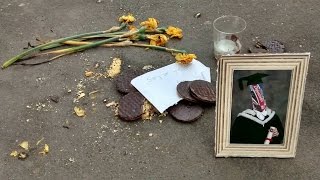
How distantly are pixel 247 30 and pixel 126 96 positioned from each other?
2.58ft

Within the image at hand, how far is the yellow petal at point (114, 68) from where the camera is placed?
90.5 inches

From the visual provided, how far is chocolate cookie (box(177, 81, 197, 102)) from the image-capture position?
2.06 meters

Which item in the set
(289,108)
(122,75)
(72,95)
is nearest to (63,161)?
(72,95)

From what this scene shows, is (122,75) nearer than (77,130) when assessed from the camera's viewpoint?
No

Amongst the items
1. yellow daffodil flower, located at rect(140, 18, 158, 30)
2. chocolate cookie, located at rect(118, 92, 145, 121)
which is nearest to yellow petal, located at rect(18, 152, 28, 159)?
chocolate cookie, located at rect(118, 92, 145, 121)

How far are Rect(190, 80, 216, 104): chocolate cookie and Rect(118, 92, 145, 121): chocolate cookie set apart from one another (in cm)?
23

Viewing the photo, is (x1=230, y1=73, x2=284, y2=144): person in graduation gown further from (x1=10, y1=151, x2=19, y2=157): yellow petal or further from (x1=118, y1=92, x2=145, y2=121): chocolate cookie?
(x1=10, y1=151, x2=19, y2=157): yellow petal

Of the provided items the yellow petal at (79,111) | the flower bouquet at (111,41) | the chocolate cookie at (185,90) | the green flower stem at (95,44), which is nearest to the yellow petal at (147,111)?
the chocolate cookie at (185,90)

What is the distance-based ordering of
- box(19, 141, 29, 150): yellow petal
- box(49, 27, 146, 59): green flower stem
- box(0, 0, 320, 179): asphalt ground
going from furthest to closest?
box(49, 27, 146, 59): green flower stem
box(19, 141, 29, 150): yellow petal
box(0, 0, 320, 179): asphalt ground

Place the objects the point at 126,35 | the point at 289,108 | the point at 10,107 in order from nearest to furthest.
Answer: the point at 289,108, the point at 10,107, the point at 126,35

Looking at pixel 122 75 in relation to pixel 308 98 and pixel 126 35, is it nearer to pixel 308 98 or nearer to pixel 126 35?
pixel 126 35

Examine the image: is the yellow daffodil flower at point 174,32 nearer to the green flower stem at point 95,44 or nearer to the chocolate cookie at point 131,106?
the green flower stem at point 95,44

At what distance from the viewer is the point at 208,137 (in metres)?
1.96

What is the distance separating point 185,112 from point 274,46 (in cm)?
63
